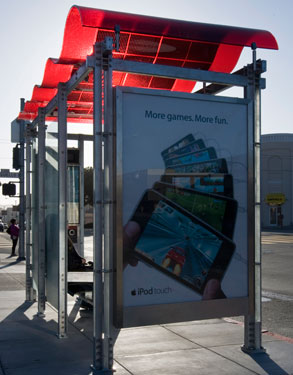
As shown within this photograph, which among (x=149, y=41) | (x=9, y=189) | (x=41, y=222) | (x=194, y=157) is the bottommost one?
(x=41, y=222)

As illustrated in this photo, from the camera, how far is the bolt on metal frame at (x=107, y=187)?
561 cm

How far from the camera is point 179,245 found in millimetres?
5953

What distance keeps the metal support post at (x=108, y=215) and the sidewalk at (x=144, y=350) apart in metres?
0.38

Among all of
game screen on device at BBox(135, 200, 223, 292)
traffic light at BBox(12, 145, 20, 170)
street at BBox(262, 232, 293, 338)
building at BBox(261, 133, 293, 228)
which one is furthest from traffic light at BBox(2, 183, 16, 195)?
building at BBox(261, 133, 293, 228)

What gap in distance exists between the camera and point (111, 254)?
562cm

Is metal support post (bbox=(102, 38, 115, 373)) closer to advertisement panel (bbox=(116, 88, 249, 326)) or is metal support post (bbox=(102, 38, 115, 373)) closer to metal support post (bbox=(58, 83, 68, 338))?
advertisement panel (bbox=(116, 88, 249, 326))

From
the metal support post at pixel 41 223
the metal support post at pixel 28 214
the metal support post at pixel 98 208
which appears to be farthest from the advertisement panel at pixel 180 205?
the metal support post at pixel 28 214

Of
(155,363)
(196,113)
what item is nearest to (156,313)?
(155,363)

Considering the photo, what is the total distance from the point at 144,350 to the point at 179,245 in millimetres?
1473

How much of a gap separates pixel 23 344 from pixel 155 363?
186 cm

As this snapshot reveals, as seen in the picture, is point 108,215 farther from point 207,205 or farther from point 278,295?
point 278,295

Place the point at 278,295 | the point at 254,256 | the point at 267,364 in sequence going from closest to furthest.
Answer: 1. the point at 267,364
2. the point at 254,256
3. the point at 278,295

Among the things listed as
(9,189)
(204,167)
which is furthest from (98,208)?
(9,189)

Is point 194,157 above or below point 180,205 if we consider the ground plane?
above
